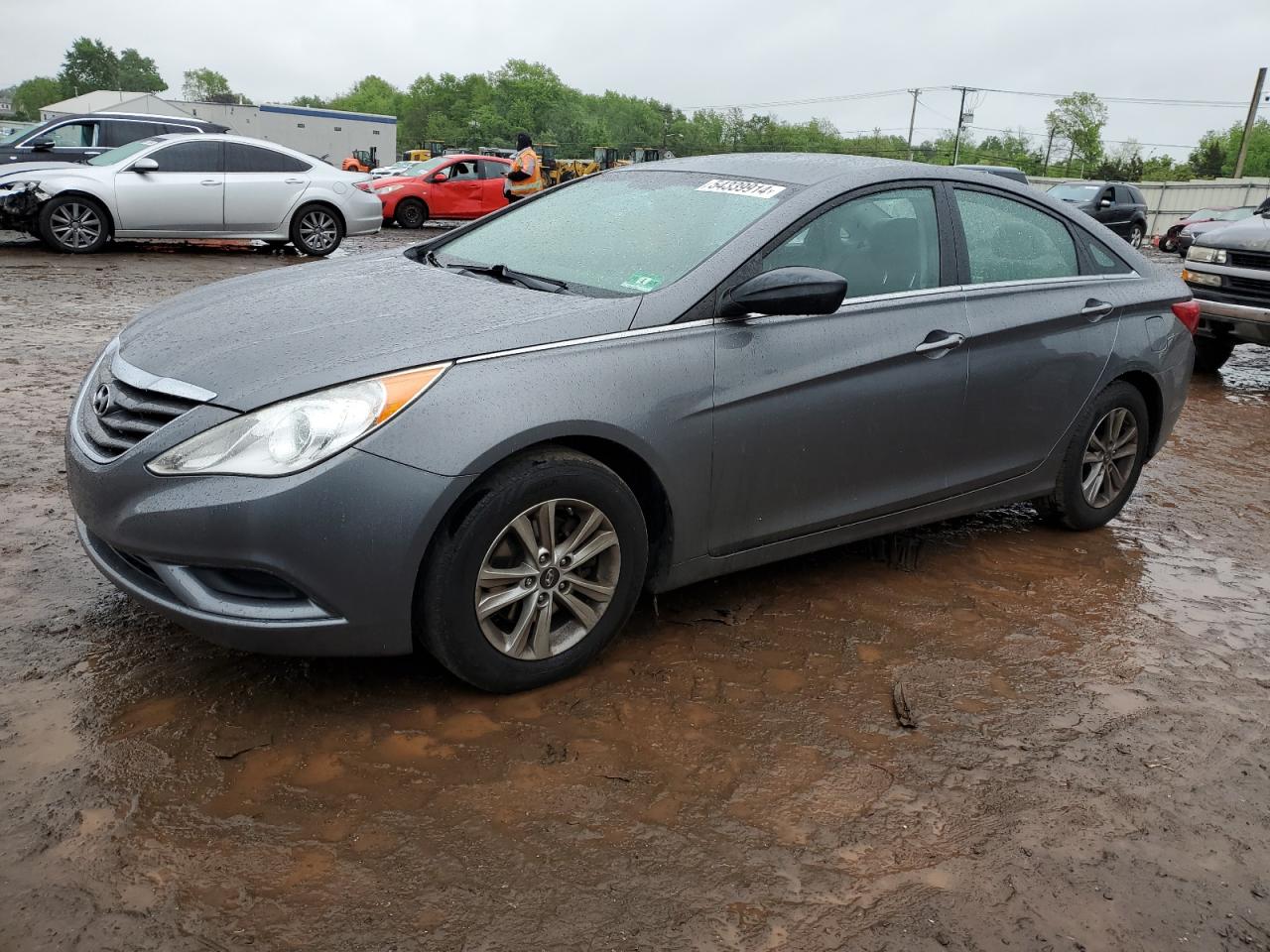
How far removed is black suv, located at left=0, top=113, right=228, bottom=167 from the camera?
15412 mm

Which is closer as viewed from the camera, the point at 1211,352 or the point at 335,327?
the point at 335,327

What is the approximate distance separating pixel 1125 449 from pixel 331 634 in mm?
3794

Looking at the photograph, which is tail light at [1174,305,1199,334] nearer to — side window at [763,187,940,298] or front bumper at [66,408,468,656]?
side window at [763,187,940,298]

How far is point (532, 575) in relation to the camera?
311 cm

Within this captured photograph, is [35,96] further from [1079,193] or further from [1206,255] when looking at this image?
[1206,255]

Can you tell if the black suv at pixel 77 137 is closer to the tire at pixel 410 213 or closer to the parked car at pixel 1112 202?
the tire at pixel 410 213

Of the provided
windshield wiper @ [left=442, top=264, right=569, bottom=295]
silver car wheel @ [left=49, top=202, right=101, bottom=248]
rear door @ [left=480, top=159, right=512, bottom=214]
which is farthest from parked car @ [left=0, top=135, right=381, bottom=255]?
windshield wiper @ [left=442, top=264, right=569, bottom=295]

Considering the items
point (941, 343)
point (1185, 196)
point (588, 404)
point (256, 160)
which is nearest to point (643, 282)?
point (588, 404)

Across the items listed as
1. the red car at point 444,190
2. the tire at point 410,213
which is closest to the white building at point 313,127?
the red car at point 444,190

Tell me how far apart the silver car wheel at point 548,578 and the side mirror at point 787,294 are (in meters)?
0.82

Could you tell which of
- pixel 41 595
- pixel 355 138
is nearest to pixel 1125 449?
pixel 41 595

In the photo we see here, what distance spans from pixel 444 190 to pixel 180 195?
888 cm

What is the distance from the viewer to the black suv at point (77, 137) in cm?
1541

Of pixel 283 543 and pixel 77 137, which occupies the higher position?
pixel 77 137
